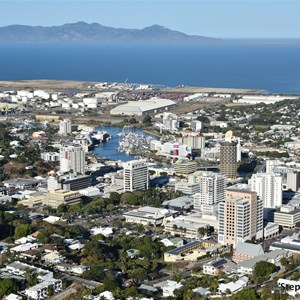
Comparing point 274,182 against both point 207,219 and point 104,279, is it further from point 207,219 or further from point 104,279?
point 104,279

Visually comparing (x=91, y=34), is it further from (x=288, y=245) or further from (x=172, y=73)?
(x=288, y=245)

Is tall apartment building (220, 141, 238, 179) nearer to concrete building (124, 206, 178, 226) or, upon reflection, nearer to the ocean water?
concrete building (124, 206, 178, 226)

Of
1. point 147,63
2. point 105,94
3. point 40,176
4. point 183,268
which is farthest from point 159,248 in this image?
point 147,63

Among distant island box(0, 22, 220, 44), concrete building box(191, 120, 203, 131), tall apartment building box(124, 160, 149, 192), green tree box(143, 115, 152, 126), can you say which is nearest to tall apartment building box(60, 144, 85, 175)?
tall apartment building box(124, 160, 149, 192)

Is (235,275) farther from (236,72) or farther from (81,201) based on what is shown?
(236,72)

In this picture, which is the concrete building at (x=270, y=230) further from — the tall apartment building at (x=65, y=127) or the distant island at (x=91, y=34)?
the distant island at (x=91, y=34)

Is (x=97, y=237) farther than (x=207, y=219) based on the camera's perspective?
No

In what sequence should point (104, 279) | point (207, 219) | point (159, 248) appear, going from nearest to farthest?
point (104, 279) → point (159, 248) → point (207, 219)

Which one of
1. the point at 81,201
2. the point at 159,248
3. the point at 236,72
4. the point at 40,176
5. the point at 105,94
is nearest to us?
the point at 159,248
